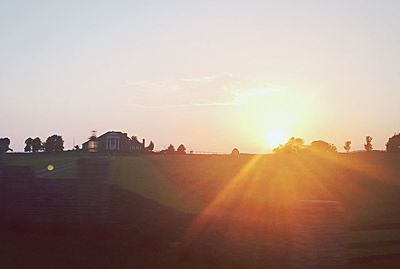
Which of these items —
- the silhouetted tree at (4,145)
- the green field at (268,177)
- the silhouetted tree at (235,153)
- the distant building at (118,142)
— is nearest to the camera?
the silhouetted tree at (4,145)

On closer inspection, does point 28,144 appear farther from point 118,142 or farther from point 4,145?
point 4,145

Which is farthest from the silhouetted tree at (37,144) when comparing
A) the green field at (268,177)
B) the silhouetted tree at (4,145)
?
the green field at (268,177)

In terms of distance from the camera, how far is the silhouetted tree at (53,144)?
165 ft

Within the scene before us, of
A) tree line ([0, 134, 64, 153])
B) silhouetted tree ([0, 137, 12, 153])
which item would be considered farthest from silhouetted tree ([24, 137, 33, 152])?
silhouetted tree ([0, 137, 12, 153])

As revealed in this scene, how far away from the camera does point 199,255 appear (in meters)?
11.0

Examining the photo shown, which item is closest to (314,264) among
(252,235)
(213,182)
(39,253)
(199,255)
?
(252,235)

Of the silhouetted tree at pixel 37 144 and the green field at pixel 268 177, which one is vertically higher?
the silhouetted tree at pixel 37 144

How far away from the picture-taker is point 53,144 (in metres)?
50.7

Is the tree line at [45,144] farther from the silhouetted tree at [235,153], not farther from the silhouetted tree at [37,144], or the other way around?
the silhouetted tree at [235,153]

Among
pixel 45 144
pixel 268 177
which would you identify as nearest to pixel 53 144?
pixel 45 144

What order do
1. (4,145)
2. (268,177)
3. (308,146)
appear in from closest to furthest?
(4,145), (268,177), (308,146)

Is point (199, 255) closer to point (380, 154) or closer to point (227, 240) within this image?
point (227, 240)

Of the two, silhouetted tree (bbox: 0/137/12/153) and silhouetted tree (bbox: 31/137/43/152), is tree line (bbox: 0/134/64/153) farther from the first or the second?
silhouetted tree (bbox: 0/137/12/153)

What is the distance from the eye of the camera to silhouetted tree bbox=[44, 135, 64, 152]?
50.4 meters
